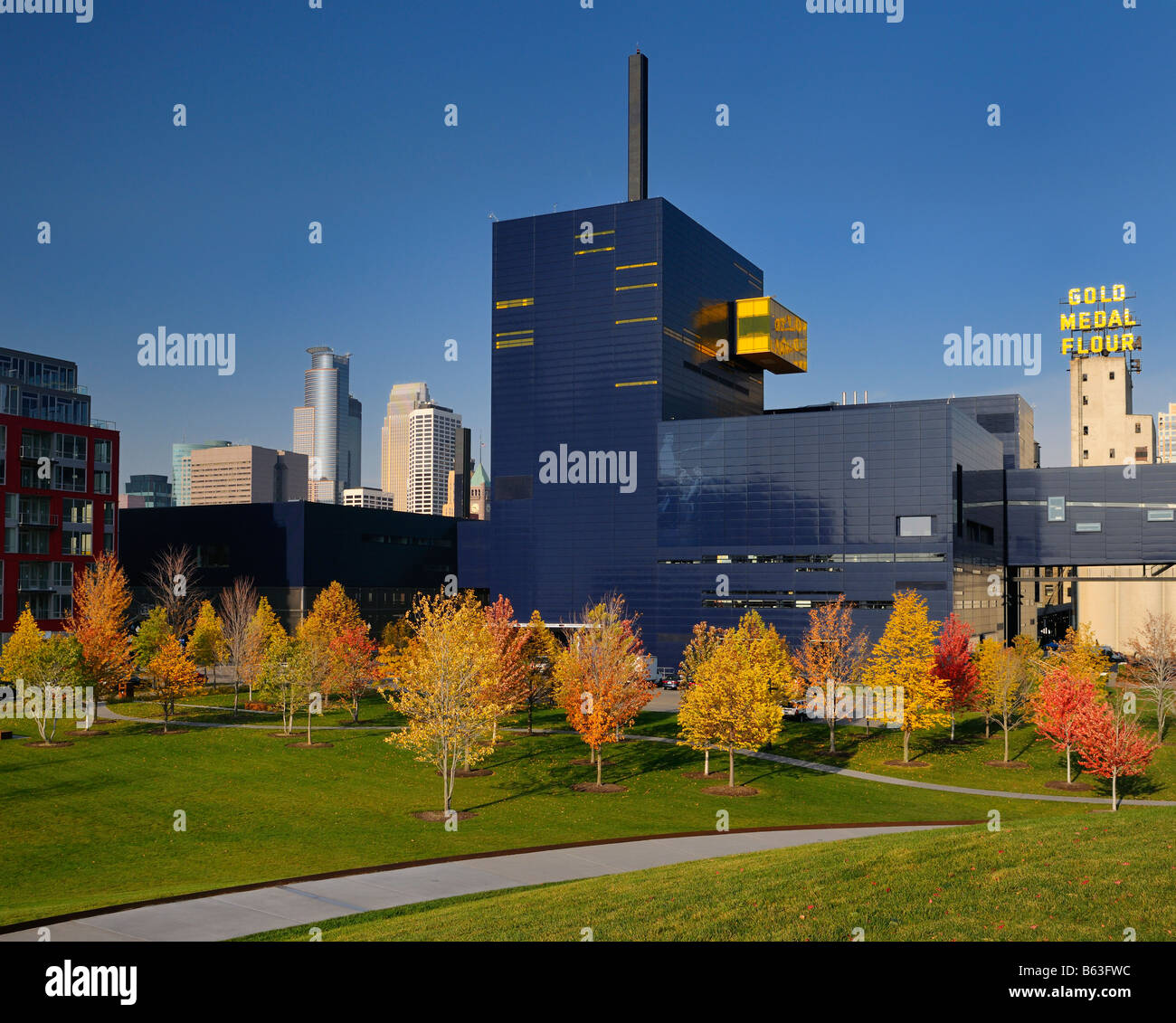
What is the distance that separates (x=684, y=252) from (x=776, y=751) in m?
75.7

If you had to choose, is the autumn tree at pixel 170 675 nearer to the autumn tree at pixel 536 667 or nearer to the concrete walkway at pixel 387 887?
the autumn tree at pixel 536 667

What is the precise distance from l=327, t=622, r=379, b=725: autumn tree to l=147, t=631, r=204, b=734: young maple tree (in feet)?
31.0

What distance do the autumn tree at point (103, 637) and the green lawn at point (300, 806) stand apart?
189 inches

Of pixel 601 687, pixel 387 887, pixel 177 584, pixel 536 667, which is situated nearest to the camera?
pixel 387 887

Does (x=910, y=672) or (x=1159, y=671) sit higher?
(x=910, y=672)

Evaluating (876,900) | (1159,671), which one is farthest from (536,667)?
(876,900)

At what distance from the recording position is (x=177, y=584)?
120438mm

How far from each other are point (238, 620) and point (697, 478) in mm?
52396

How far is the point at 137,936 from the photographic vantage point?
23.1 m

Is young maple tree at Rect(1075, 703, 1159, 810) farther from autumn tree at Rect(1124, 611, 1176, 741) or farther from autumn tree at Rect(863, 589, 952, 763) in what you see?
autumn tree at Rect(863, 589, 952, 763)

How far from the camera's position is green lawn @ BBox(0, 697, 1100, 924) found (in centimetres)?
3381

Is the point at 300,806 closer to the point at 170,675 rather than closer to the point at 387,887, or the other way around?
the point at 387,887

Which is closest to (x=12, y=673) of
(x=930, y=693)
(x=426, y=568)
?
(x=930, y=693)

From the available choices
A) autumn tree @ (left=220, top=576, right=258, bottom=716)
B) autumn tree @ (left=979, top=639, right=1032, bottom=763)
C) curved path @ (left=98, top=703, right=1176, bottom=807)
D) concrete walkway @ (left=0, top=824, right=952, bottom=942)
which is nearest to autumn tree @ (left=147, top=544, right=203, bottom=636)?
autumn tree @ (left=220, top=576, right=258, bottom=716)
